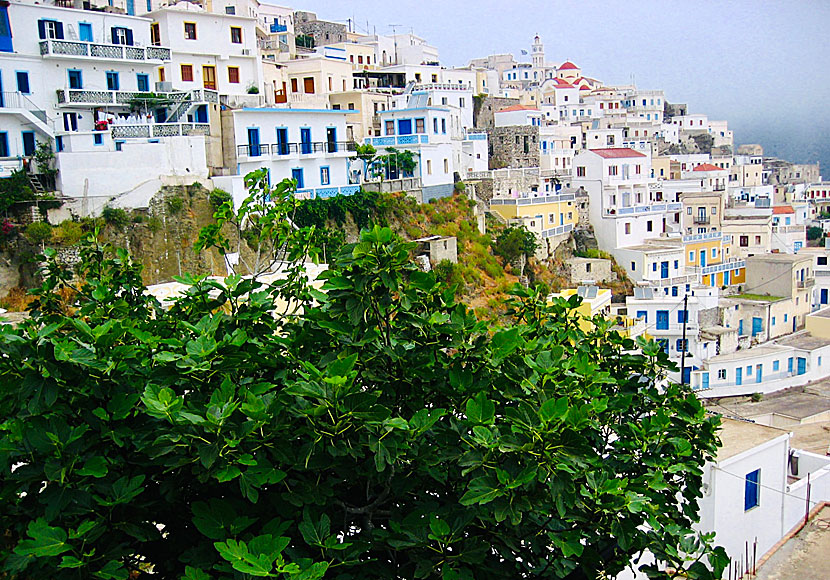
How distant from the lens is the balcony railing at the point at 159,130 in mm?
24156

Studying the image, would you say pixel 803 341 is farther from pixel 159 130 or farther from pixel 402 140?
pixel 159 130

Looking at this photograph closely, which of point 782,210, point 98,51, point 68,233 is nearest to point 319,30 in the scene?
point 98,51

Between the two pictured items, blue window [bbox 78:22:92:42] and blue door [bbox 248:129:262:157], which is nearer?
blue window [bbox 78:22:92:42]

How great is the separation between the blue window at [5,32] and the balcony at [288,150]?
7.15 meters

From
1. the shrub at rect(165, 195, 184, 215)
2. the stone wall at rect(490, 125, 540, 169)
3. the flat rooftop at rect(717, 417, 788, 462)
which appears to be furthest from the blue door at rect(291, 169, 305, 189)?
the stone wall at rect(490, 125, 540, 169)

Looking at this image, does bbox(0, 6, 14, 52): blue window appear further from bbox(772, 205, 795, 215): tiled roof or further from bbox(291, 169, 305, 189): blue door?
bbox(772, 205, 795, 215): tiled roof

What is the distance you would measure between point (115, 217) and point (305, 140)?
28.3ft

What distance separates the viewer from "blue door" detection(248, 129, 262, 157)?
27.2m

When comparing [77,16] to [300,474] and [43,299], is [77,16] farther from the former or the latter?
[300,474]

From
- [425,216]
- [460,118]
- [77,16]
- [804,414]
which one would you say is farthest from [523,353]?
[460,118]

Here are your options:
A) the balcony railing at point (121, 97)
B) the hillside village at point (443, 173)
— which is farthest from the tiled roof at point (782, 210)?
the balcony railing at point (121, 97)

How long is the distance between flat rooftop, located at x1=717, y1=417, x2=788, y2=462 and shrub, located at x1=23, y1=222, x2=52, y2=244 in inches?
680

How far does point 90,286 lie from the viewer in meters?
6.42

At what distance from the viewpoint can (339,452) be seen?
3.70 metres
